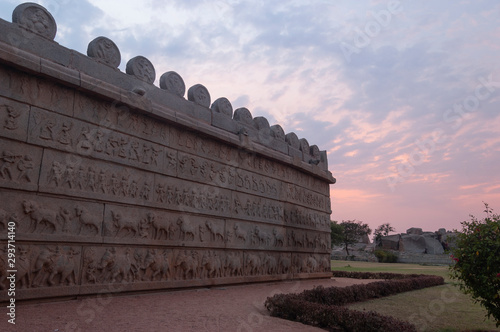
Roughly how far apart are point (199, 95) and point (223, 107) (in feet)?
3.28

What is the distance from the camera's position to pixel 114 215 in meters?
7.50

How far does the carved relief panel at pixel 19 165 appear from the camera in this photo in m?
6.05

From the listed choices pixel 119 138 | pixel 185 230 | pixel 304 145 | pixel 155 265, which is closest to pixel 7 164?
pixel 119 138

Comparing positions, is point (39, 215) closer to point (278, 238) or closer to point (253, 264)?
point (253, 264)

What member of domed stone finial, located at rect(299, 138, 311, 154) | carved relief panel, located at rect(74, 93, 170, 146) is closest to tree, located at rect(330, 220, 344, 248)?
domed stone finial, located at rect(299, 138, 311, 154)

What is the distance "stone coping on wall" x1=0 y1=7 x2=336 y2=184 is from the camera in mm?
6625

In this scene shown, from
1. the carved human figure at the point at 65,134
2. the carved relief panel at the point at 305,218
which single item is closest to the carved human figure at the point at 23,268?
the carved human figure at the point at 65,134

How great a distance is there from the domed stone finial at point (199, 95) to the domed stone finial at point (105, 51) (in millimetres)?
2306

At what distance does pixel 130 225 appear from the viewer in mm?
7730

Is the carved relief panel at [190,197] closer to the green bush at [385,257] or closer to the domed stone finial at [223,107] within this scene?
the domed stone finial at [223,107]

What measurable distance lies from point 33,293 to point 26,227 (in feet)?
3.64

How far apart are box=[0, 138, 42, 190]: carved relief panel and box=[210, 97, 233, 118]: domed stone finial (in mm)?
5325

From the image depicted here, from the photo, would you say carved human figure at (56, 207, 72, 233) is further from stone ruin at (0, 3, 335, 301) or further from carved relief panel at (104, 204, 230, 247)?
carved relief panel at (104, 204, 230, 247)

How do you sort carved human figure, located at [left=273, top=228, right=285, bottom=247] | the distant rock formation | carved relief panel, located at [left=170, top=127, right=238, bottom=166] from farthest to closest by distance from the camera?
the distant rock formation < carved human figure, located at [left=273, top=228, right=285, bottom=247] < carved relief panel, located at [left=170, top=127, right=238, bottom=166]
